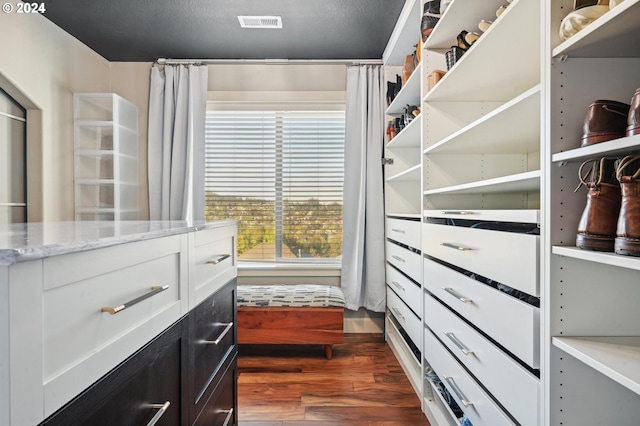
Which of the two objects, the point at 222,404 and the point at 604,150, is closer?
the point at 604,150

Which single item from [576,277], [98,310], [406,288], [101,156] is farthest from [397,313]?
[101,156]

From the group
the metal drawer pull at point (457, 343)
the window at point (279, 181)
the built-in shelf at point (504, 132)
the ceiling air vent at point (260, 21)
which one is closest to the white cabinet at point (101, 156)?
the window at point (279, 181)

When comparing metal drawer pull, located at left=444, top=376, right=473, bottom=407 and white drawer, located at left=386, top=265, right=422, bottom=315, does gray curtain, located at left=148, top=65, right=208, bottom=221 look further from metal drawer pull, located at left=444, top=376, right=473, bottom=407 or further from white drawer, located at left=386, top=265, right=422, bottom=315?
metal drawer pull, located at left=444, top=376, right=473, bottom=407

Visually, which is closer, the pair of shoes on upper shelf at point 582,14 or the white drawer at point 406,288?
the pair of shoes on upper shelf at point 582,14

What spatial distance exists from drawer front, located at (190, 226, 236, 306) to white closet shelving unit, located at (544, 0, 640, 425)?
0.96 metres

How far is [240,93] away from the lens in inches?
128

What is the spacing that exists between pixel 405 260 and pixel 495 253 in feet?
4.02

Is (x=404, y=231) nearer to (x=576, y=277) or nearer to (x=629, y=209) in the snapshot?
(x=576, y=277)

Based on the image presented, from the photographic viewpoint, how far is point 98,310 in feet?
2.30

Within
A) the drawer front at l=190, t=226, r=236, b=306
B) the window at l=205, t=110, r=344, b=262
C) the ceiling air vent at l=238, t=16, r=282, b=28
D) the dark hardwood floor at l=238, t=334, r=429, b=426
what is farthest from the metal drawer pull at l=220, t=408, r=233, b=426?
the ceiling air vent at l=238, t=16, r=282, b=28

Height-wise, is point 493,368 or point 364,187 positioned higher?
point 364,187

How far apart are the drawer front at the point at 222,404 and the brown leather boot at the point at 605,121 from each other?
126 centimetres

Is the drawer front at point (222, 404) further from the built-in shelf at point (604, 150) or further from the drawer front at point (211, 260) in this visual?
the built-in shelf at point (604, 150)

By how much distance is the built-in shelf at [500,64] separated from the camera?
120 centimetres
